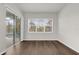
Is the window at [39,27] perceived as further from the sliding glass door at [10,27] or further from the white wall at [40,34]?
the sliding glass door at [10,27]

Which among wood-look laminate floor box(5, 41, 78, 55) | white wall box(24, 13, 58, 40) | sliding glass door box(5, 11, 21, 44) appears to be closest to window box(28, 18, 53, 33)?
white wall box(24, 13, 58, 40)

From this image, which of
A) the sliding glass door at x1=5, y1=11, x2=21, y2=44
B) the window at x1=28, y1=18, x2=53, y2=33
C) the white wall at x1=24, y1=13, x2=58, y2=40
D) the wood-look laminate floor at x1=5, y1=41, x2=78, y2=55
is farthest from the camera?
the white wall at x1=24, y1=13, x2=58, y2=40

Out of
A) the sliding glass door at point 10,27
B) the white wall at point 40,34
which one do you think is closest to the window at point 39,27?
the white wall at point 40,34

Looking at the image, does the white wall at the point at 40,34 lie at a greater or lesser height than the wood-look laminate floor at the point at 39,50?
greater

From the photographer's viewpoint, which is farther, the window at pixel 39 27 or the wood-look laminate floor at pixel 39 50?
the window at pixel 39 27

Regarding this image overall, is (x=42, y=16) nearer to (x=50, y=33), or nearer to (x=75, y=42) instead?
(x=50, y=33)

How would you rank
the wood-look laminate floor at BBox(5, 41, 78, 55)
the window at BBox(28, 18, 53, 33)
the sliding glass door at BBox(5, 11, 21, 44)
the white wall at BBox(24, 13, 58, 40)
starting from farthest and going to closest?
the white wall at BBox(24, 13, 58, 40), the window at BBox(28, 18, 53, 33), the sliding glass door at BBox(5, 11, 21, 44), the wood-look laminate floor at BBox(5, 41, 78, 55)

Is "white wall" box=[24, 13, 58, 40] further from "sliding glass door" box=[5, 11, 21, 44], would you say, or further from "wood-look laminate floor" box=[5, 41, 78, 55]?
"wood-look laminate floor" box=[5, 41, 78, 55]

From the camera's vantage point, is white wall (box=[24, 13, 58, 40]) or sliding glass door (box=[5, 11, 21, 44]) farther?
white wall (box=[24, 13, 58, 40])

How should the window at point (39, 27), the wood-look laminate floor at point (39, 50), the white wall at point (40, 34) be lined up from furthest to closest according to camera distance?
the white wall at point (40, 34) → the window at point (39, 27) → the wood-look laminate floor at point (39, 50)

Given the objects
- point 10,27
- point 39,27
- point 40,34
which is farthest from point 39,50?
point 40,34

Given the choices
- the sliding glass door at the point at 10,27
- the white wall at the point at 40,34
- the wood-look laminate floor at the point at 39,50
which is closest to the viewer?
the wood-look laminate floor at the point at 39,50
